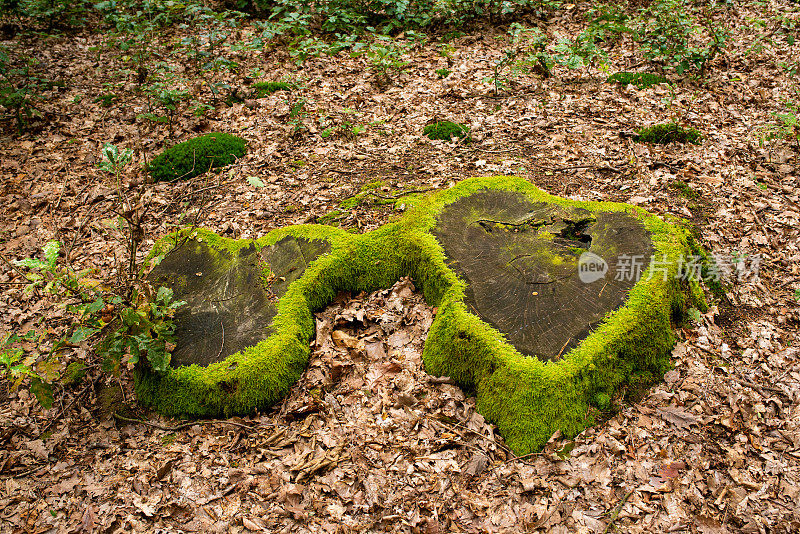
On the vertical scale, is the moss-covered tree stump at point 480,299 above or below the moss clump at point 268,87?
below

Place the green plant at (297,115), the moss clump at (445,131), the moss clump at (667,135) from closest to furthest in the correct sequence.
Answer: the moss clump at (667,135), the moss clump at (445,131), the green plant at (297,115)

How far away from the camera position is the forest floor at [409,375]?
3.03 meters

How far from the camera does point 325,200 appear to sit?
16.9 ft

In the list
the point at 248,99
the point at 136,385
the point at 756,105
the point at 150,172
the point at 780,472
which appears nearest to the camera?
the point at 780,472

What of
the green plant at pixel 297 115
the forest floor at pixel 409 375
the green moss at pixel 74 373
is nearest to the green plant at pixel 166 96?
the forest floor at pixel 409 375

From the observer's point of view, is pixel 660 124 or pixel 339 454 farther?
pixel 660 124

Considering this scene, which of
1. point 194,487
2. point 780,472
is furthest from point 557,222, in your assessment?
point 194,487

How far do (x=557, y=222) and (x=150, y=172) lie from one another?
4923 millimetres

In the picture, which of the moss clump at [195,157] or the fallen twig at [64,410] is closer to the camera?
the fallen twig at [64,410]

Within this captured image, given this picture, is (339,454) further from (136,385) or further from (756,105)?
(756,105)

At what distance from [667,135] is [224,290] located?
5.39 meters

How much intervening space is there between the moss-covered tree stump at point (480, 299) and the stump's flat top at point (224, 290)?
0.04 ft

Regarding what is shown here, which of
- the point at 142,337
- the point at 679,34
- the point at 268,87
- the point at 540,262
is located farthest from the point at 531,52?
the point at 142,337

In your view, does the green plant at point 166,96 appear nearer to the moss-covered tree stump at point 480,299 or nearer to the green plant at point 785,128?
the moss-covered tree stump at point 480,299
